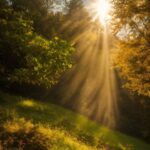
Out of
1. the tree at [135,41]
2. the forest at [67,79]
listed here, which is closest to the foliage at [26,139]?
the forest at [67,79]

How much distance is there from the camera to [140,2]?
1908 cm

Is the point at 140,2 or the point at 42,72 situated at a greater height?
the point at 140,2

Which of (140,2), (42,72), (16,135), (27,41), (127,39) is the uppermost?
(140,2)

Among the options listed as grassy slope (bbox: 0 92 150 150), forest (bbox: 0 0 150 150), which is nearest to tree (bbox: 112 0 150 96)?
forest (bbox: 0 0 150 150)

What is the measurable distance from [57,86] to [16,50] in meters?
30.5

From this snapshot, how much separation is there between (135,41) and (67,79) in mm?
24422

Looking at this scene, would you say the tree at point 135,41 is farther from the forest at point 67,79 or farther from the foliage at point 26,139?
the foliage at point 26,139

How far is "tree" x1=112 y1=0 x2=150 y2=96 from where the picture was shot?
1911 centimetres

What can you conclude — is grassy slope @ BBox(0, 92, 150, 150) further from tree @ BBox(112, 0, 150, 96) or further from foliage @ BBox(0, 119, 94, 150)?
tree @ BBox(112, 0, 150, 96)

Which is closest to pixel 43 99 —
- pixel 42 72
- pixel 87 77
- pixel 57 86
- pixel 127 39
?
pixel 57 86

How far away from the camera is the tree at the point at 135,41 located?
1911cm

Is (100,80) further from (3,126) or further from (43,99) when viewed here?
(3,126)

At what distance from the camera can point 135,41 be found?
20.0 m

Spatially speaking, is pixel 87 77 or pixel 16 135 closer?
pixel 16 135
